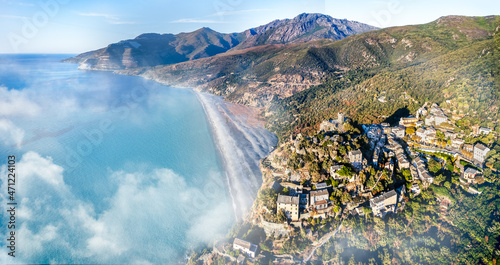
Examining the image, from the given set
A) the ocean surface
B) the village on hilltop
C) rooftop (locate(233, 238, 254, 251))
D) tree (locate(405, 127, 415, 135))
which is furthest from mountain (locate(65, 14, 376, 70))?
rooftop (locate(233, 238, 254, 251))

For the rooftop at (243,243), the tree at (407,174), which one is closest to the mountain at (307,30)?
the tree at (407,174)

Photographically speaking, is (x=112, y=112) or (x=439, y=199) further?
(x=112, y=112)

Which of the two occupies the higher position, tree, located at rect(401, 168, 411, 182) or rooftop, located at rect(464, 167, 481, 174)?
rooftop, located at rect(464, 167, 481, 174)

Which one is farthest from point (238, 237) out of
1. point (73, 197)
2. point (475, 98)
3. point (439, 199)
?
point (475, 98)

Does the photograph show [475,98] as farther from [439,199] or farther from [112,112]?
[112,112]

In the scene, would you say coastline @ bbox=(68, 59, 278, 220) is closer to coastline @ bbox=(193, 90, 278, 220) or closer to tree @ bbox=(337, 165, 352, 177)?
coastline @ bbox=(193, 90, 278, 220)

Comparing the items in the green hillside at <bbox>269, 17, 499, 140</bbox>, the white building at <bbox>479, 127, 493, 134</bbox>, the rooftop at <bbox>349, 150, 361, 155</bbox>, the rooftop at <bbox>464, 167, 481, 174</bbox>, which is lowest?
the rooftop at <bbox>464, 167, 481, 174</bbox>

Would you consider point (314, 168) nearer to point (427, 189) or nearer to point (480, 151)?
point (427, 189)
